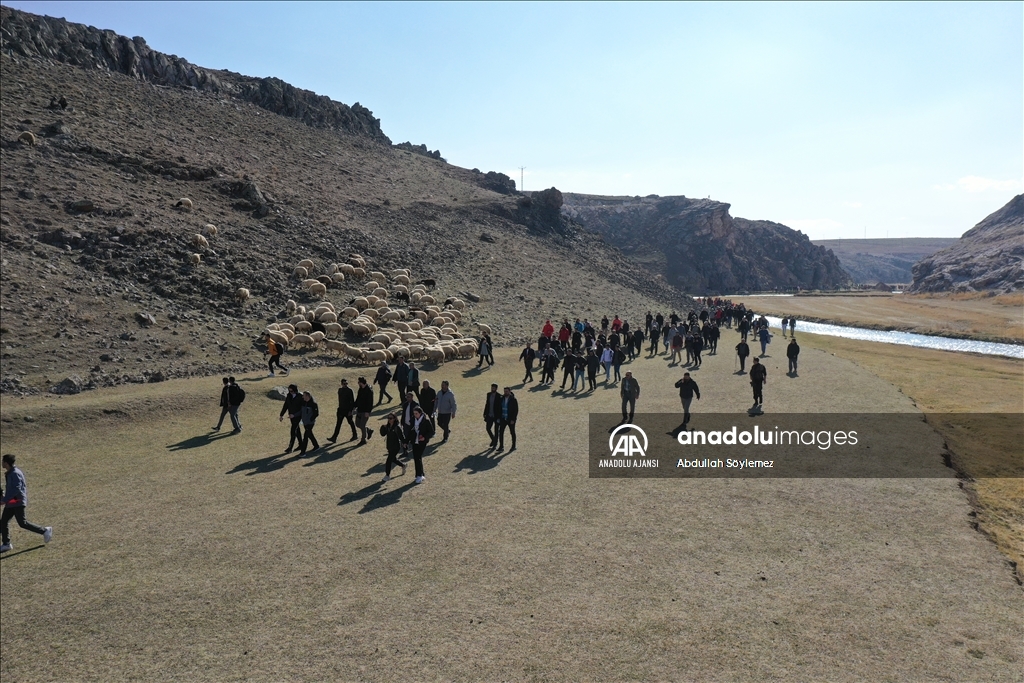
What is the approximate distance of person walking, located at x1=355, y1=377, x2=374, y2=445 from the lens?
1873cm

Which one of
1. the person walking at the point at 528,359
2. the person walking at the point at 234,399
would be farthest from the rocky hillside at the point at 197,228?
the person walking at the point at 528,359

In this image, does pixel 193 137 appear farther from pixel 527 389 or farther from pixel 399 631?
pixel 399 631

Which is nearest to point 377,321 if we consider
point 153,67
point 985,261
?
point 153,67

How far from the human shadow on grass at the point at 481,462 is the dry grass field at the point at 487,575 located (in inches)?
3.8

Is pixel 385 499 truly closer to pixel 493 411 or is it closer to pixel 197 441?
pixel 493 411

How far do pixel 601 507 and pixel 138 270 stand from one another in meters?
32.7

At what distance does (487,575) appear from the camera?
11008mm

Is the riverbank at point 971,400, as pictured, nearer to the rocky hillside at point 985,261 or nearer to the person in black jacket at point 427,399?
the person in black jacket at point 427,399

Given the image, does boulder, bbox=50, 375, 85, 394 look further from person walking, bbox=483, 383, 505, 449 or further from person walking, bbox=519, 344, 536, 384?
person walking, bbox=519, 344, 536, 384

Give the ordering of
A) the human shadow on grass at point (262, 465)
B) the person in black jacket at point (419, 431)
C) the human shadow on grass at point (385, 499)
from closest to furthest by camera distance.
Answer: the human shadow on grass at point (385, 499) → the person in black jacket at point (419, 431) → the human shadow on grass at point (262, 465)

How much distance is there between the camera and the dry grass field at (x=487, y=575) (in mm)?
8891

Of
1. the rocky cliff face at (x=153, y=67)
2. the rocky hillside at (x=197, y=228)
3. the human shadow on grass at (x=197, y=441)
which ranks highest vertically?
the rocky cliff face at (x=153, y=67)

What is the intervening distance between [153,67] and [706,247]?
11311 centimetres

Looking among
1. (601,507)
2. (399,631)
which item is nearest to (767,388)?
(601,507)
